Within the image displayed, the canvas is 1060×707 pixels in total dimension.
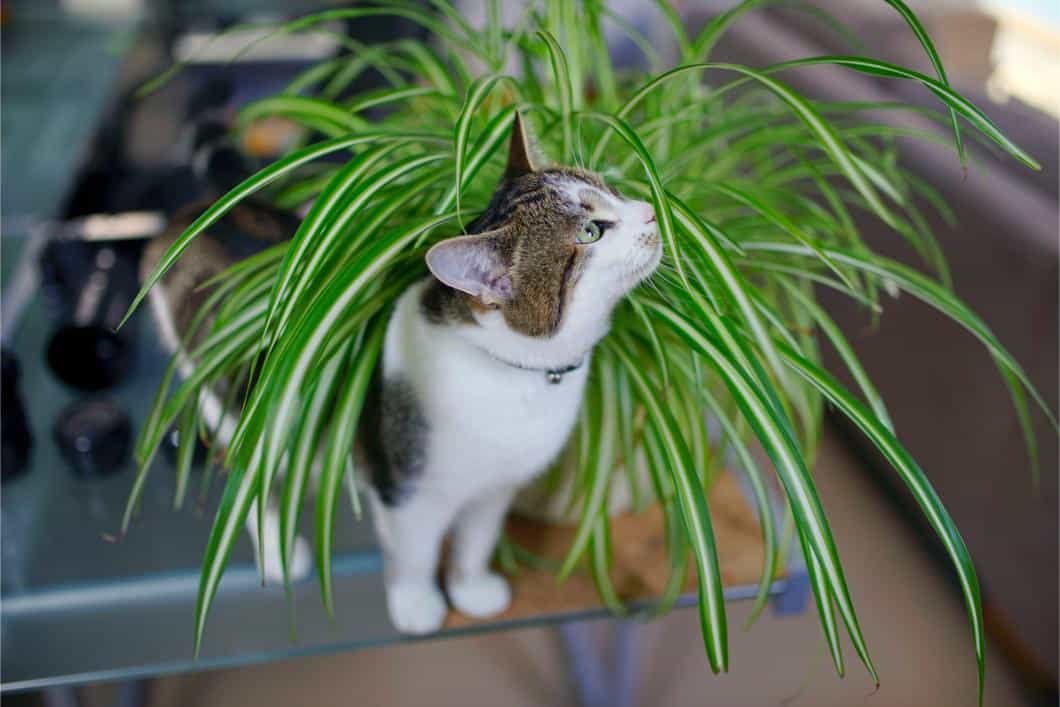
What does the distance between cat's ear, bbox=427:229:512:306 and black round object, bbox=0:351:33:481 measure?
60 centimetres

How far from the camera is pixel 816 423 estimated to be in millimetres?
923

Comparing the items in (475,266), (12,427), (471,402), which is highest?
(475,266)

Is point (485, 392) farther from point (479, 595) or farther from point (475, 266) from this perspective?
point (479, 595)

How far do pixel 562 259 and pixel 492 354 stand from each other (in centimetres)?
10

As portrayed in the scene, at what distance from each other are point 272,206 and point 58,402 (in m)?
0.40

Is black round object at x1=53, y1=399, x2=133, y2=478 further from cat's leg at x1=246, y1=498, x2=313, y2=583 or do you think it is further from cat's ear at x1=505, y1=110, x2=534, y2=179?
cat's ear at x1=505, y1=110, x2=534, y2=179

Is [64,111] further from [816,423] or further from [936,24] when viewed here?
[936,24]

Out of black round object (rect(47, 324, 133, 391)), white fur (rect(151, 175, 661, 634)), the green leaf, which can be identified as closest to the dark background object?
black round object (rect(47, 324, 133, 391))

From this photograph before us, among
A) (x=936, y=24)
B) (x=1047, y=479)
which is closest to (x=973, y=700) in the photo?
(x=1047, y=479)

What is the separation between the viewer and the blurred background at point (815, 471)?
962mm

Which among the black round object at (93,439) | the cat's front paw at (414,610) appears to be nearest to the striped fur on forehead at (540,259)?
the cat's front paw at (414,610)

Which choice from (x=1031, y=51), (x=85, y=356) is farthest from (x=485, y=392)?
(x=1031, y=51)

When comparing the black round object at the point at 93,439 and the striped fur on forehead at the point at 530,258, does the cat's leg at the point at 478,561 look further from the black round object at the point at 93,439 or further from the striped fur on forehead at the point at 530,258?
the black round object at the point at 93,439

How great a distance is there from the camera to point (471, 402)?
28.9 inches
